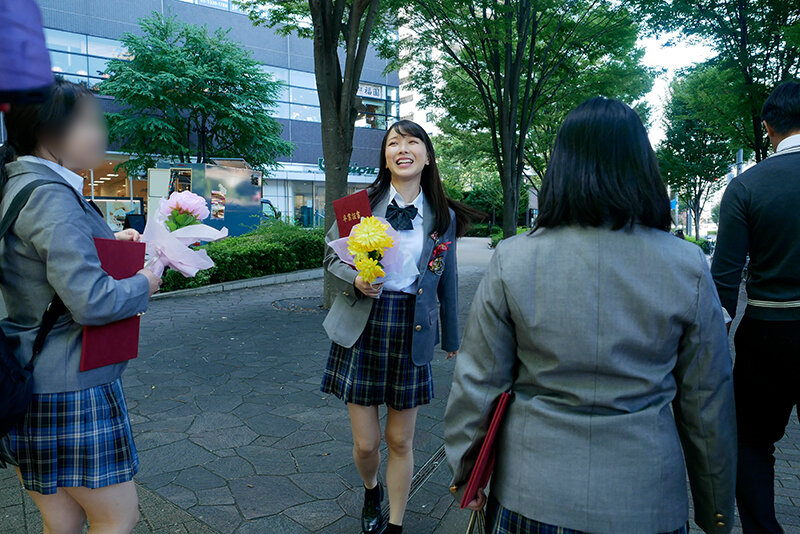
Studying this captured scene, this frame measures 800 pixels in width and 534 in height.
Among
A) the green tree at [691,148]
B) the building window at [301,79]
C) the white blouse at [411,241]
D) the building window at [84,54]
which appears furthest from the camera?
the building window at [301,79]

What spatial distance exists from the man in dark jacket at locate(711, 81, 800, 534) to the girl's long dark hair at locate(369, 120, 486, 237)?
1169 mm

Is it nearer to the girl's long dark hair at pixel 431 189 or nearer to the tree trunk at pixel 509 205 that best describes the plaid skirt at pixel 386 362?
the girl's long dark hair at pixel 431 189

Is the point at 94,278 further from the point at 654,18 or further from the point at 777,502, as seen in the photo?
the point at 654,18

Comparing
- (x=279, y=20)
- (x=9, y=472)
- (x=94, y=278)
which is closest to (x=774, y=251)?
(x=94, y=278)

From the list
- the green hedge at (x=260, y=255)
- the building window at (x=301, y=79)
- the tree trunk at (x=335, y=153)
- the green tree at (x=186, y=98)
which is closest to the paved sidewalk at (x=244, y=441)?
the tree trunk at (x=335, y=153)

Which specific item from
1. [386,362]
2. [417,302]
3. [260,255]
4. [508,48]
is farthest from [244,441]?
A: [508,48]

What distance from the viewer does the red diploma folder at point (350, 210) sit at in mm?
2475

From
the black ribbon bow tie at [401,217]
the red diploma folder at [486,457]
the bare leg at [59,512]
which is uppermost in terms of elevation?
the black ribbon bow tie at [401,217]

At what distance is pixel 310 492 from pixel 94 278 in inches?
81.4

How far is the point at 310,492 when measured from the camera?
3.19 metres

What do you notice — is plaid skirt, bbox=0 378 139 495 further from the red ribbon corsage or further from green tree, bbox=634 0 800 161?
green tree, bbox=634 0 800 161

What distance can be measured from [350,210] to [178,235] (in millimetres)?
769

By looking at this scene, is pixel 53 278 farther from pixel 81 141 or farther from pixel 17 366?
pixel 81 141

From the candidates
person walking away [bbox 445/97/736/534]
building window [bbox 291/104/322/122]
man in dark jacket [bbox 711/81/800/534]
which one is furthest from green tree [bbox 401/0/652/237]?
building window [bbox 291/104/322/122]
